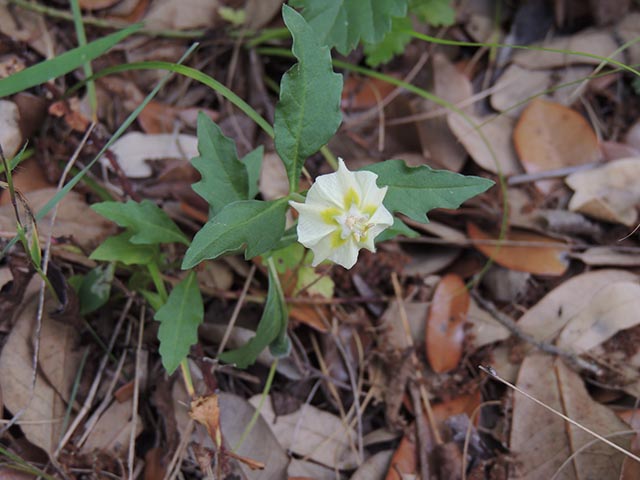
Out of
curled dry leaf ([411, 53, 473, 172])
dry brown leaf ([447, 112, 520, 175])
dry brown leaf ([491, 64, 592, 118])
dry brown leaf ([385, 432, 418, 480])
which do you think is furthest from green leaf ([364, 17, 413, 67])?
dry brown leaf ([385, 432, 418, 480])

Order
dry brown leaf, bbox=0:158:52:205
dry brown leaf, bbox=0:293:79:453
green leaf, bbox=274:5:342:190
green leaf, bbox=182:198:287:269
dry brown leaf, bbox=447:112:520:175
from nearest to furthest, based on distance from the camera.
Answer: green leaf, bbox=182:198:287:269 → green leaf, bbox=274:5:342:190 → dry brown leaf, bbox=0:293:79:453 → dry brown leaf, bbox=0:158:52:205 → dry brown leaf, bbox=447:112:520:175

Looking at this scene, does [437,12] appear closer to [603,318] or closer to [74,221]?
[603,318]

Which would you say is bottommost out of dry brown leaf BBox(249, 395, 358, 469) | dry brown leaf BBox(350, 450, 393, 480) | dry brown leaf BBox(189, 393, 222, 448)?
dry brown leaf BBox(350, 450, 393, 480)

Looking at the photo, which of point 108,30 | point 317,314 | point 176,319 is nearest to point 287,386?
point 317,314

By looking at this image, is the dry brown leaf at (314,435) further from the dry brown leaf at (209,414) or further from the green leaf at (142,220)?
the green leaf at (142,220)

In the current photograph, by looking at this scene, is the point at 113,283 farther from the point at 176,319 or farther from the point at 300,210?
the point at 300,210

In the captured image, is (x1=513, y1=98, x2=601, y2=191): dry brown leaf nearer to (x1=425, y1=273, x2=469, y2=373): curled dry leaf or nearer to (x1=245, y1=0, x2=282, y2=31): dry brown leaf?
(x1=425, y1=273, x2=469, y2=373): curled dry leaf
